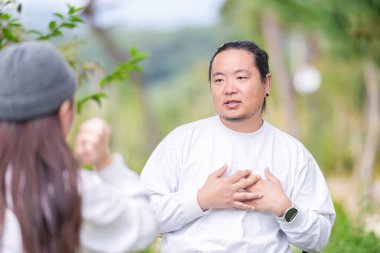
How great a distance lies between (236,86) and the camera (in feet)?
9.50

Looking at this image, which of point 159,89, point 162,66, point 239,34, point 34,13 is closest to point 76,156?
point 34,13

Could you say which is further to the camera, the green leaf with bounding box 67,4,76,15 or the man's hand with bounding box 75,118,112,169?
the green leaf with bounding box 67,4,76,15

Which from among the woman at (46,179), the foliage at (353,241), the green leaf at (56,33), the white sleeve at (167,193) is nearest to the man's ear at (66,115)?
the woman at (46,179)

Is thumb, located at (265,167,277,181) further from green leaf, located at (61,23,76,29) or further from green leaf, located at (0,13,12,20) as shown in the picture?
green leaf, located at (0,13,12,20)

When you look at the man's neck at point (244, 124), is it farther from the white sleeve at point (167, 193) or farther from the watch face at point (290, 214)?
the watch face at point (290, 214)

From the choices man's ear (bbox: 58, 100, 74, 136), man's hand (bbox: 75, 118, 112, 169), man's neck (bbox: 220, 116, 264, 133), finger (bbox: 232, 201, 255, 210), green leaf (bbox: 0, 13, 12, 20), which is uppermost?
green leaf (bbox: 0, 13, 12, 20)

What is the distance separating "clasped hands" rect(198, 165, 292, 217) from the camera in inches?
109

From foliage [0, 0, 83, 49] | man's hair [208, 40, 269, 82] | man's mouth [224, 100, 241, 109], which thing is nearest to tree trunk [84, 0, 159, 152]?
foliage [0, 0, 83, 49]

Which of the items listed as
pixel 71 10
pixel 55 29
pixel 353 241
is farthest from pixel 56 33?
pixel 353 241

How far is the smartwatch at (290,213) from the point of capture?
276 centimetres

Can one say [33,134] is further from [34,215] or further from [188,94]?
[188,94]

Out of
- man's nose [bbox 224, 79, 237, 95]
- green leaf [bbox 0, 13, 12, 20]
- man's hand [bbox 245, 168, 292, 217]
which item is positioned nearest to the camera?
man's hand [bbox 245, 168, 292, 217]

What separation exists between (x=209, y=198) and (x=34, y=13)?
1.32 meters

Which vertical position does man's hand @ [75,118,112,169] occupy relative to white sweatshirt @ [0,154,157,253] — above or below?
above
